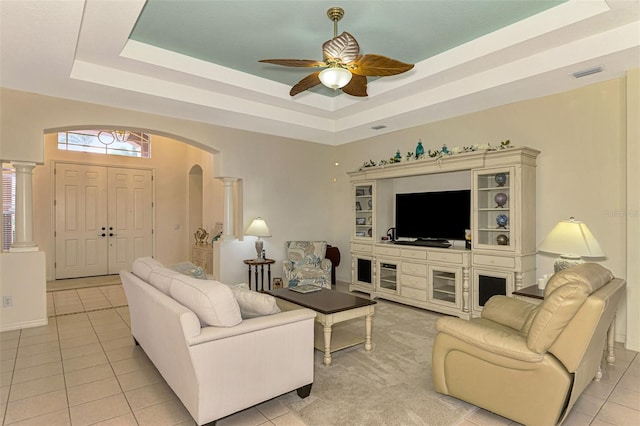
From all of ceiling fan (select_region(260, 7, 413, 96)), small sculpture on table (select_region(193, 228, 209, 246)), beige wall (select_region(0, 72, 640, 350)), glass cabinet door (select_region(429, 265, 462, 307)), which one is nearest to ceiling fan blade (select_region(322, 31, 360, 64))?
ceiling fan (select_region(260, 7, 413, 96))

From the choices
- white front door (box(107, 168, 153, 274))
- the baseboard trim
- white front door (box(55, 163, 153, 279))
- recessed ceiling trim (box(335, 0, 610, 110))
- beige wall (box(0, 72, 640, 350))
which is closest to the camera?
recessed ceiling trim (box(335, 0, 610, 110))

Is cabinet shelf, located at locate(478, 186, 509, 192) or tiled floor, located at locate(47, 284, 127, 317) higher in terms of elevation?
cabinet shelf, located at locate(478, 186, 509, 192)

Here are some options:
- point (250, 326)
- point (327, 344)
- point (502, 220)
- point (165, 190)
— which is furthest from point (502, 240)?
point (165, 190)

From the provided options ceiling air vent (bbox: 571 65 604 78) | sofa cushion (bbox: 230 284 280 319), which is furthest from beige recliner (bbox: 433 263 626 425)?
ceiling air vent (bbox: 571 65 604 78)

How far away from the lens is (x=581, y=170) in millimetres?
4043

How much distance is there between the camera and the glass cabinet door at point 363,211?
19.5 feet

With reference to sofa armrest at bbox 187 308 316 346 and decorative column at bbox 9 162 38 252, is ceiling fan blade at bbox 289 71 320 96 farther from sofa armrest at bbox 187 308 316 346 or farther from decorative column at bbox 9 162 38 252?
decorative column at bbox 9 162 38 252

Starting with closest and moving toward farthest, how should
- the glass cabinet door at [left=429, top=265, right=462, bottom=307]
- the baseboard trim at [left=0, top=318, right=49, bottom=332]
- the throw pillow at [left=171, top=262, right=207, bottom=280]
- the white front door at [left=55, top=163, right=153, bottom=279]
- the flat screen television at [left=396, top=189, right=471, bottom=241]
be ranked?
the throw pillow at [left=171, top=262, right=207, bottom=280] → the baseboard trim at [left=0, top=318, right=49, bottom=332] → the glass cabinet door at [left=429, top=265, right=462, bottom=307] → the flat screen television at [left=396, top=189, right=471, bottom=241] → the white front door at [left=55, top=163, right=153, bottom=279]

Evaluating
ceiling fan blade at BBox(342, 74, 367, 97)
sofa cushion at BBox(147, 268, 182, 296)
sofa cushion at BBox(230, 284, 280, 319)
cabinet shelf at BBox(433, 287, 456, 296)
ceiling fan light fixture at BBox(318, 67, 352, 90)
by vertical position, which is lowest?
cabinet shelf at BBox(433, 287, 456, 296)

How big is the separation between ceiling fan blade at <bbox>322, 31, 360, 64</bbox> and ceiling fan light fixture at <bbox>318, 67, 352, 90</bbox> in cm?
9

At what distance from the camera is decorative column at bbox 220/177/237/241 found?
19.6 ft

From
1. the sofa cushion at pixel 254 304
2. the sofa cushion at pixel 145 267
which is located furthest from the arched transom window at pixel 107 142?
the sofa cushion at pixel 254 304

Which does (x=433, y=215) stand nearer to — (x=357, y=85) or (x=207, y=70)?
(x=357, y=85)

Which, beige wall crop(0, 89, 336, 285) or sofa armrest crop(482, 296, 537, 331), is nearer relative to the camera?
sofa armrest crop(482, 296, 537, 331)
